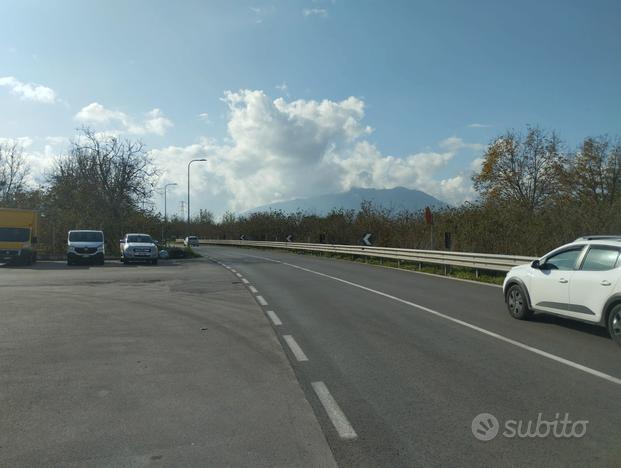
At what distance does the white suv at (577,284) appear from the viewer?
7.56m

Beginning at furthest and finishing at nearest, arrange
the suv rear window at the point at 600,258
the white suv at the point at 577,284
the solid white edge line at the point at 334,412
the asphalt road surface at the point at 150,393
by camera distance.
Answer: the suv rear window at the point at 600,258 → the white suv at the point at 577,284 → the solid white edge line at the point at 334,412 → the asphalt road surface at the point at 150,393

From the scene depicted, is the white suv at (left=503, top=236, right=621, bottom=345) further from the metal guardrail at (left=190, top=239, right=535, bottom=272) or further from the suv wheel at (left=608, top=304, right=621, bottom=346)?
the metal guardrail at (left=190, top=239, right=535, bottom=272)

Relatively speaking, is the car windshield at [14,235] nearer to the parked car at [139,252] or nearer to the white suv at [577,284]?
the parked car at [139,252]

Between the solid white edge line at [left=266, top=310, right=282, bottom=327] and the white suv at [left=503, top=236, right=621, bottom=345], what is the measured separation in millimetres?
4357

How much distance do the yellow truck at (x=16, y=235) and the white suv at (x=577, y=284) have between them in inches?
960

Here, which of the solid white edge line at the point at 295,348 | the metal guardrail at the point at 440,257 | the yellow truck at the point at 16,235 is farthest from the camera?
the yellow truck at the point at 16,235

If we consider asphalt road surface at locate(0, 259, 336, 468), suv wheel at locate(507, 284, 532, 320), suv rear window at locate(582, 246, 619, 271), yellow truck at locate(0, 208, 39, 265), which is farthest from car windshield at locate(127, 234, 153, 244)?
suv rear window at locate(582, 246, 619, 271)

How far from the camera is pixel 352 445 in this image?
4.07 m

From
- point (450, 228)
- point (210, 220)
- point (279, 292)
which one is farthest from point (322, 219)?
point (210, 220)

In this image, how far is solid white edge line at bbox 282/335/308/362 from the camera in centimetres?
688

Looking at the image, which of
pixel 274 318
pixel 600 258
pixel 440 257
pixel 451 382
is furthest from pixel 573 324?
pixel 440 257

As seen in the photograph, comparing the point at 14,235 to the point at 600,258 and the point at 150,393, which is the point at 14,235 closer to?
the point at 150,393

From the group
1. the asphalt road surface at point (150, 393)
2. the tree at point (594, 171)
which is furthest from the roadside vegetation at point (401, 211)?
the asphalt road surface at point (150, 393)

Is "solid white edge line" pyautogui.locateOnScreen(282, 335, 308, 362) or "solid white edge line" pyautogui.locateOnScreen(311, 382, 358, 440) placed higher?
"solid white edge line" pyautogui.locateOnScreen(282, 335, 308, 362)
